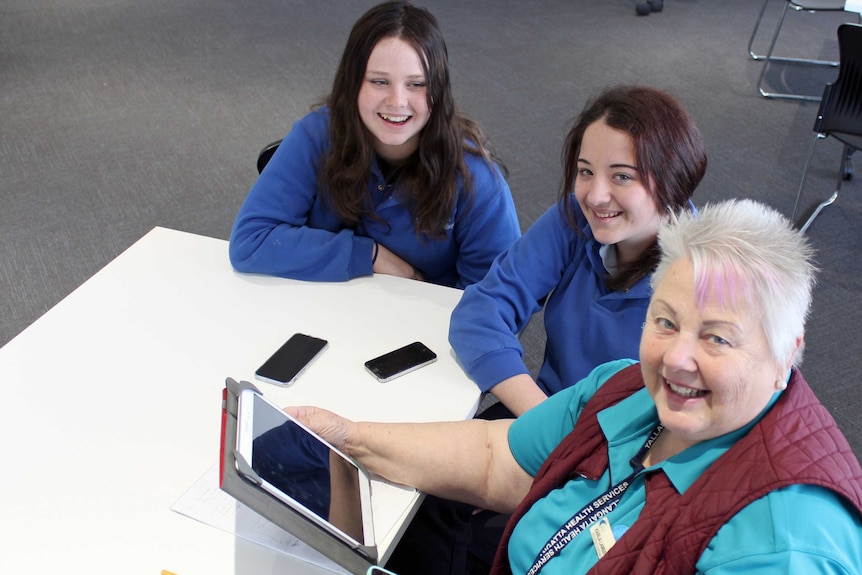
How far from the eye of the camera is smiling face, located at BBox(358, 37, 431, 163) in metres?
1.93

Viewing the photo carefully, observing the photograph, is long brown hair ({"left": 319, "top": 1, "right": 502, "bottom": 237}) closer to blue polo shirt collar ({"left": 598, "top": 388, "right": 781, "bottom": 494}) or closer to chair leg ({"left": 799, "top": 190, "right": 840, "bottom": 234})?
blue polo shirt collar ({"left": 598, "top": 388, "right": 781, "bottom": 494})

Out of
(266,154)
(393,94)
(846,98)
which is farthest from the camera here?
(846,98)

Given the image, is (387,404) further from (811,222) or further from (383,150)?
(811,222)

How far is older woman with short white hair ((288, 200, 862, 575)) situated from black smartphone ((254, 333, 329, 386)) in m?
0.56

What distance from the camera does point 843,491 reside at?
0.96 m

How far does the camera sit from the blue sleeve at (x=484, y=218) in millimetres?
2072

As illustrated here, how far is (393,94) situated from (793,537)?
4.41 ft

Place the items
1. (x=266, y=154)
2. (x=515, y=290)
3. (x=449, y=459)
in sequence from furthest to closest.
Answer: (x=266, y=154) → (x=515, y=290) → (x=449, y=459)

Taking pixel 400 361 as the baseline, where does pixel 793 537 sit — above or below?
above

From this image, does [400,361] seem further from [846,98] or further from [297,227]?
[846,98]

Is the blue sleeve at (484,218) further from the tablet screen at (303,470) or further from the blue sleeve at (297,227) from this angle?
the tablet screen at (303,470)

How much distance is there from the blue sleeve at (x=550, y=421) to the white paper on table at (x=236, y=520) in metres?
0.37

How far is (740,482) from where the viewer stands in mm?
1017

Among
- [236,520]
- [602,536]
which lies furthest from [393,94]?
[602,536]
